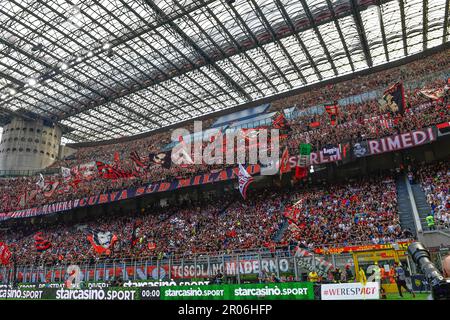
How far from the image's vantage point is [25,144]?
61312 millimetres

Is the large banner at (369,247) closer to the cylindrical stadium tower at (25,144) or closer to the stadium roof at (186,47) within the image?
the stadium roof at (186,47)

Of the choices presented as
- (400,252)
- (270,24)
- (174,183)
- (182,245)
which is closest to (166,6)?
(270,24)

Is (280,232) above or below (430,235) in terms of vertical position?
above

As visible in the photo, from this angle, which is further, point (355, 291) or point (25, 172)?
point (25, 172)

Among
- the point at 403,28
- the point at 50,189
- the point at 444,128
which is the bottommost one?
the point at 444,128

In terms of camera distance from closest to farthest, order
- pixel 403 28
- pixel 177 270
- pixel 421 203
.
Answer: pixel 177 270 → pixel 421 203 → pixel 403 28

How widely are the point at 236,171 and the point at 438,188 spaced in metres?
16.8

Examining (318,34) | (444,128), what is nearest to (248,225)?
(444,128)

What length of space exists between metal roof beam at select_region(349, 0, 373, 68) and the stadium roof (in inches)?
4.7

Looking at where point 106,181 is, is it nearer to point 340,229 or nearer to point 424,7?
point 340,229

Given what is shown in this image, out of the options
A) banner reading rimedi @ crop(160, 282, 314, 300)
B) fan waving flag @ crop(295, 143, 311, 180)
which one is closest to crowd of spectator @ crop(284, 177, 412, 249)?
fan waving flag @ crop(295, 143, 311, 180)

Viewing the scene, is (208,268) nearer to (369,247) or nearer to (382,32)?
(369,247)

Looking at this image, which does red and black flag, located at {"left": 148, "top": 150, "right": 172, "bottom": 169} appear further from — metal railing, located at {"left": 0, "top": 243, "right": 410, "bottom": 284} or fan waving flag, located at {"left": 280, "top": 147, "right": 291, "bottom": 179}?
metal railing, located at {"left": 0, "top": 243, "right": 410, "bottom": 284}

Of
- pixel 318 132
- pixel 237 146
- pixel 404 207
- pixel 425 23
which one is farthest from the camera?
pixel 425 23
